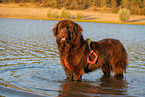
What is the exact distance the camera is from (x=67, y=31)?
19.1 ft

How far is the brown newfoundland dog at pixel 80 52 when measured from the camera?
597 centimetres

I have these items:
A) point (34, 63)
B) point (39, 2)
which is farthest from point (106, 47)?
point (39, 2)

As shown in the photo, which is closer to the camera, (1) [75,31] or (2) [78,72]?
(1) [75,31]

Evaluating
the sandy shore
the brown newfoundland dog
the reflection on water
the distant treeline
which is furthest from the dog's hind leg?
the distant treeline

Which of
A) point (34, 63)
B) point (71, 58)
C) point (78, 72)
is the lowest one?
point (34, 63)

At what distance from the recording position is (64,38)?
231 inches

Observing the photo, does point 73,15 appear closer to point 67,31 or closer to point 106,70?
point 106,70

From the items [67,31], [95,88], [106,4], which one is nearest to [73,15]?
[106,4]

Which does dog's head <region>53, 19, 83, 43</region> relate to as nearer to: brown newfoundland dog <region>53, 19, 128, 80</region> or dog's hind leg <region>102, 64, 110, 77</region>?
brown newfoundland dog <region>53, 19, 128, 80</region>

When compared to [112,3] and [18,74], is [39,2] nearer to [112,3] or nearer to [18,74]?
[112,3]

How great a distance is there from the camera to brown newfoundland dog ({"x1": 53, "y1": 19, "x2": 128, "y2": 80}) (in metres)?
5.97

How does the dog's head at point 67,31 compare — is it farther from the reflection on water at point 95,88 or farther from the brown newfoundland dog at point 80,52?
the reflection on water at point 95,88

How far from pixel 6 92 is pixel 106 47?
10.9 feet

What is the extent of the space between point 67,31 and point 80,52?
0.87 meters
